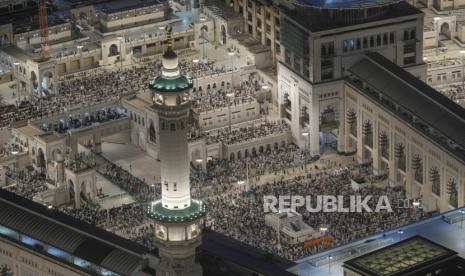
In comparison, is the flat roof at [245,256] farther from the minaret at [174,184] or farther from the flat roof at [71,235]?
the minaret at [174,184]

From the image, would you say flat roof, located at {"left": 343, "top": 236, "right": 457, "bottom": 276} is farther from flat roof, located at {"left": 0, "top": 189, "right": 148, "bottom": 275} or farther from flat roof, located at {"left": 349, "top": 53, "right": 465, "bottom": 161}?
flat roof, located at {"left": 349, "top": 53, "right": 465, "bottom": 161}

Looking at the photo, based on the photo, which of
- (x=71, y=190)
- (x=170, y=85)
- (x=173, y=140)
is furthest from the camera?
(x=71, y=190)

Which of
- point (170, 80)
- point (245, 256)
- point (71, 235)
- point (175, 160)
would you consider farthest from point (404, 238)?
point (170, 80)

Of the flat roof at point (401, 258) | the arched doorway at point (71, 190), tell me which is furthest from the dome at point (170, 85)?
the arched doorway at point (71, 190)

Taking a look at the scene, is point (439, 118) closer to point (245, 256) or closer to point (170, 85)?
point (245, 256)

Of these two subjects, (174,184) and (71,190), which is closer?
(174,184)

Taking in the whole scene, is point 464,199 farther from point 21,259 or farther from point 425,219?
point 21,259

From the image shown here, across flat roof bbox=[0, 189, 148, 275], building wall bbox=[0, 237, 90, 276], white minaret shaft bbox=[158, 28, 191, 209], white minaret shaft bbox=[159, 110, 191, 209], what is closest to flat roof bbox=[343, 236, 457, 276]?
white minaret shaft bbox=[159, 110, 191, 209]
